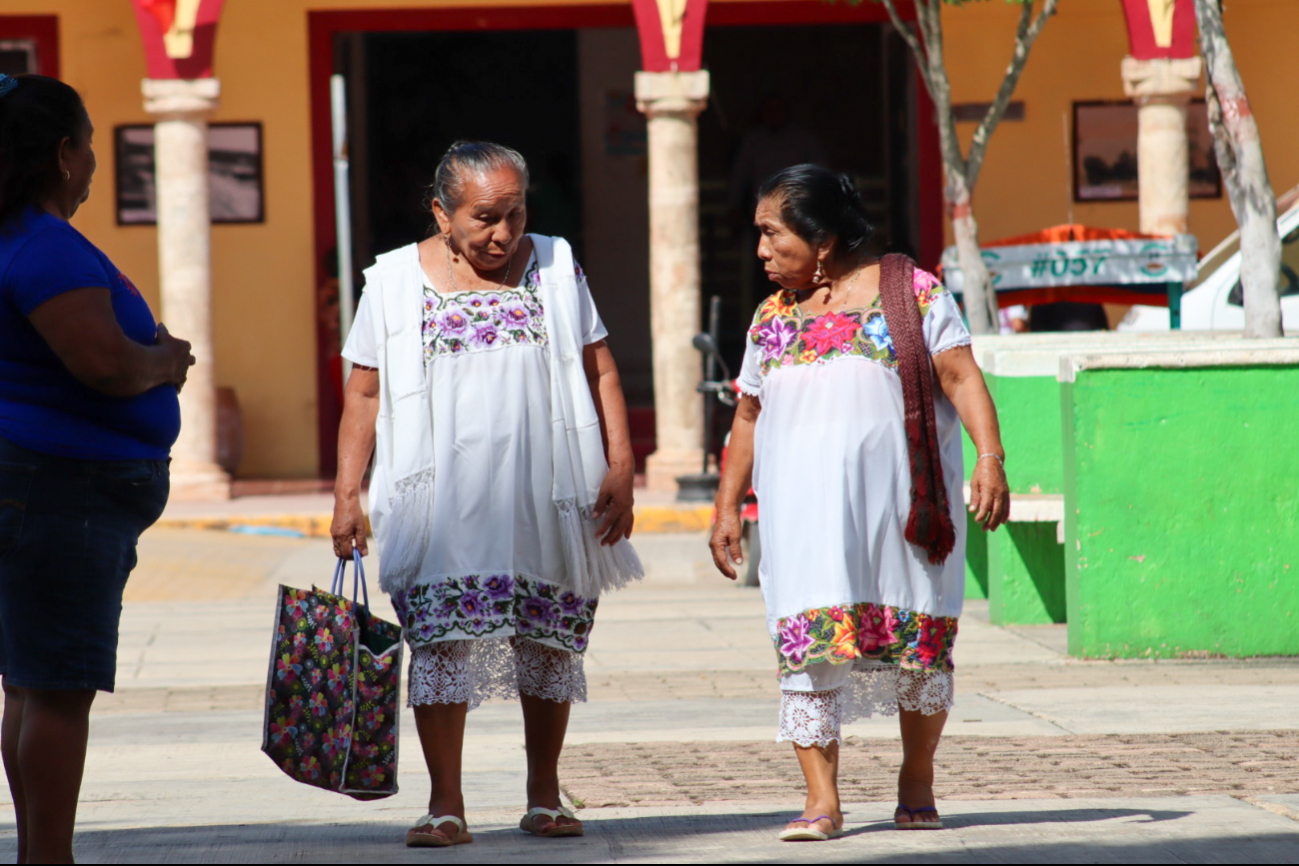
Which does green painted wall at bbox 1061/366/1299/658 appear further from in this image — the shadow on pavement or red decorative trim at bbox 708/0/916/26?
red decorative trim at bbox 708/0/916/26

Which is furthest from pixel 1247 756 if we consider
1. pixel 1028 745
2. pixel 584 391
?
Result: pixel 584 391

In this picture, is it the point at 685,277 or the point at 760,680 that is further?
the point at 685,277

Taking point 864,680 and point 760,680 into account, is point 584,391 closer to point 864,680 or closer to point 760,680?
point 864,680

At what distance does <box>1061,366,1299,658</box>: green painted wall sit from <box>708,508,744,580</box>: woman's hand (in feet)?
9.88

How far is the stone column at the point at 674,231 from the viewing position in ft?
46.0

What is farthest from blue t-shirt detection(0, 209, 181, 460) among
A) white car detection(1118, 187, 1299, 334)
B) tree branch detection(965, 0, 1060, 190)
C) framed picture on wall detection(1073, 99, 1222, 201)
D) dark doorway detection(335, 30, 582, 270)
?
dark doorway detection(335, 30, 582, 270)

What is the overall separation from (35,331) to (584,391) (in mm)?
1290

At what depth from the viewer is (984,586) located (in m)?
9.62

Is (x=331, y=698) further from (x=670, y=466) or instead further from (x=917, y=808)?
(x=670, y=466)

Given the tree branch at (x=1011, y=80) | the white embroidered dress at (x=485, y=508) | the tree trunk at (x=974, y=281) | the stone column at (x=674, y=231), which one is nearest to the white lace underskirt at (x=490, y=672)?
the white embroidered dress at (x=485, y=508)

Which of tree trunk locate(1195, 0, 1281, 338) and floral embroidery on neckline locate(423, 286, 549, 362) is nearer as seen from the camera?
floral embroidery on neckline locate(423, 286, 549, 362)

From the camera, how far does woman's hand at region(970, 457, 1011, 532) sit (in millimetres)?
4289

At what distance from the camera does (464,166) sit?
442 cm

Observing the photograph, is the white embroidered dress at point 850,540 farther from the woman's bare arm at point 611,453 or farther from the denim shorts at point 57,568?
the denim shorts at point 57,568
